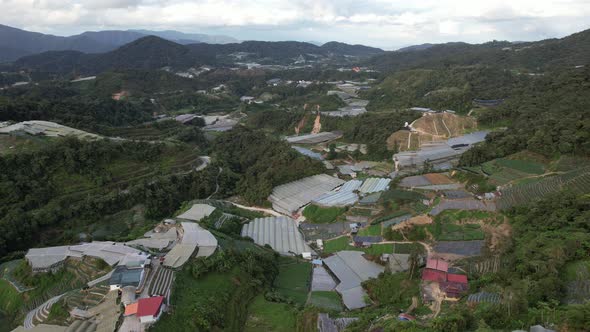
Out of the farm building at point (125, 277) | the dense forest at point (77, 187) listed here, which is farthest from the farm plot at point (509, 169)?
the dense forest at point (77, 187)

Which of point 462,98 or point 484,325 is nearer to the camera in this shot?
point 484,325

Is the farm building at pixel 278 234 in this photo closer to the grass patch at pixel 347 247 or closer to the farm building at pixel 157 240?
the grass patch at pixel 347 247

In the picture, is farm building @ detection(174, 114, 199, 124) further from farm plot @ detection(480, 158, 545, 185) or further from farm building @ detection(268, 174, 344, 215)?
farm plot @ detection(480, 158, 545, 185)

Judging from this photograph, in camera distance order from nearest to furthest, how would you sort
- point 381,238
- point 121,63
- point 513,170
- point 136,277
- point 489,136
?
1. point 136,277
2. point 381,238
3. point 513,170
4. point 489,136
5. point 121,63

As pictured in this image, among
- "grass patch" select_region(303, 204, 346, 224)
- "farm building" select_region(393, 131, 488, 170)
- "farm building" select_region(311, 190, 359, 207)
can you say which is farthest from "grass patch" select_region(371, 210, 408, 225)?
"farm building" select_region(393, 131, 488, 170)

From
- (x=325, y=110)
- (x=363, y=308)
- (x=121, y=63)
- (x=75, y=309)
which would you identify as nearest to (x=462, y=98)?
(x=325, y=110)

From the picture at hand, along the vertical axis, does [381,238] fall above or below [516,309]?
below

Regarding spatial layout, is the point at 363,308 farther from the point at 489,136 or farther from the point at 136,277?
the point at 489,136

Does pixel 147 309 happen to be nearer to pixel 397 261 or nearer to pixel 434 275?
pixel 434 275

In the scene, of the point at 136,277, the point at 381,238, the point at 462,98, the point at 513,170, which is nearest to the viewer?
the point at 136,277
